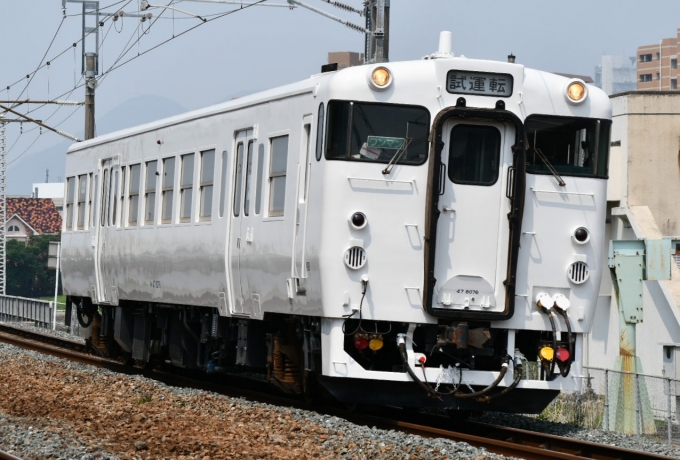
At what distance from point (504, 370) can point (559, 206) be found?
166 cm

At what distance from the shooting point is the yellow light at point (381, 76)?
11969 mm

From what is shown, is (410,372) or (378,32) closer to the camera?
(410,372)

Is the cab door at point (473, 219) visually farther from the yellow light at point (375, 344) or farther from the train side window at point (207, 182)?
the train side window at point (207, 182)

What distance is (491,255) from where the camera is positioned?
39.5ft

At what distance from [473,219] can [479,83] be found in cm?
128

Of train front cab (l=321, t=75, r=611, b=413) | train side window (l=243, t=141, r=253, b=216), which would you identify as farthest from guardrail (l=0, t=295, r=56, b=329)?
train front cab (l=321, t=75, r=611, b=413)

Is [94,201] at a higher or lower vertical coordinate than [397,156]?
lower

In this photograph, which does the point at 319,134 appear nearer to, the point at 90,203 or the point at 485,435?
the point at 485,435

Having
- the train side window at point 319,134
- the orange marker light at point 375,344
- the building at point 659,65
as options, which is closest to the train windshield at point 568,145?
the train side window at point 319,134

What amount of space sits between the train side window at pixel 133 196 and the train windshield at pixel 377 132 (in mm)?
6435

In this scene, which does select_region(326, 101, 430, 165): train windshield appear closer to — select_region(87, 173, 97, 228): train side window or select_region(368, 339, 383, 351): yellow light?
select_region(368, 339, 383, 351): yellow light

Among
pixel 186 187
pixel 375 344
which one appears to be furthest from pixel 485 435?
pixel 186 187

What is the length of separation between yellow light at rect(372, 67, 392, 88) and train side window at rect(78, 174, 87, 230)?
988 centimetres

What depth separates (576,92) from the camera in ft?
40.9
